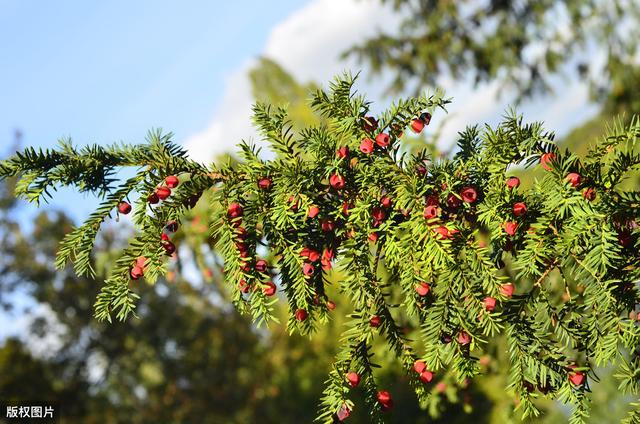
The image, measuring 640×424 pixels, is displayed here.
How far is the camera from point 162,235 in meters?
2.24

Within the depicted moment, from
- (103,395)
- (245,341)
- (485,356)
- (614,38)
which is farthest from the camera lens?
(245,341)

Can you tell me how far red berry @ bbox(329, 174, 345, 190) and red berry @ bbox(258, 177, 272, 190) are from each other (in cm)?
23

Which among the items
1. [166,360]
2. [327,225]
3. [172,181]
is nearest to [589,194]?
[327,225]

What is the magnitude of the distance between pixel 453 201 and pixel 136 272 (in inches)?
44.8

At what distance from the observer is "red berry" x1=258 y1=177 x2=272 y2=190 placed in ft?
7.22

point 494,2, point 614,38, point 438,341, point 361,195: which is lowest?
point 438,341

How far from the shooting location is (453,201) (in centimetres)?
214

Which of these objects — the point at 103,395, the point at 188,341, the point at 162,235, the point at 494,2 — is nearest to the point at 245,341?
the point at 188,341

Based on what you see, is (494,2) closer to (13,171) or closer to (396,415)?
(13,171)

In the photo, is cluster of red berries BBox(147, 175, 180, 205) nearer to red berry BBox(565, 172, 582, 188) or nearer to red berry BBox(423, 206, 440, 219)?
red berry BBox(423, 206, 440, 219)

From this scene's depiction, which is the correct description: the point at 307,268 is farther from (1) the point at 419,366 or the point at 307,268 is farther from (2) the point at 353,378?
(1) the point at 419,366

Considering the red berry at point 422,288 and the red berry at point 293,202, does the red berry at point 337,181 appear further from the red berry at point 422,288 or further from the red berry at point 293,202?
the red berry at point 422,288

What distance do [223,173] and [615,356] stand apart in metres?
1.45

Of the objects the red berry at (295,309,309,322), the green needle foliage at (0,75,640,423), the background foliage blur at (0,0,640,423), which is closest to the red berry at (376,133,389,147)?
the green needle foliage at (0,75,640,423)
